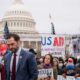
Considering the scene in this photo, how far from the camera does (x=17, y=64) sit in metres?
6.50

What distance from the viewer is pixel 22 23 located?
11638 cm

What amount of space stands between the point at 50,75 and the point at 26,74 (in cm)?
163

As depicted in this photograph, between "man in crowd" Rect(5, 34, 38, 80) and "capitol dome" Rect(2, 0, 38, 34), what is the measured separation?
Result: 106967 mm

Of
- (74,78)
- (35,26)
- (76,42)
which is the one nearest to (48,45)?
(76,42)

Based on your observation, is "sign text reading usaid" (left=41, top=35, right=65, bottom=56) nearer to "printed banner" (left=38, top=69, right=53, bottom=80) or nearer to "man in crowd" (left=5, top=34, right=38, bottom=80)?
"printed banner" (left=38, top=69, right=53, bottom=80)

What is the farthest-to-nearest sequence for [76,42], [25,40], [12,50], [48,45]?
[25,40] → [76,42] → [48,45] → [12,50]

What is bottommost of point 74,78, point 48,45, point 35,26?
point 74,78

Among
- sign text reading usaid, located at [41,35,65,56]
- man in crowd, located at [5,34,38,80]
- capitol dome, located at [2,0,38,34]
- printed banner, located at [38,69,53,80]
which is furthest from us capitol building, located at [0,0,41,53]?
man in crowd, located at [5,34,38,80]

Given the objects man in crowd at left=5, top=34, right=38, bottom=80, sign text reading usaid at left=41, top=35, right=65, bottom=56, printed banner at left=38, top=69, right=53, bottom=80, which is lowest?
printed banner at left=38, top=69, right=53, bottom=80

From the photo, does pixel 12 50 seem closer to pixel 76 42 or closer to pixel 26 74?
pixel 26 74

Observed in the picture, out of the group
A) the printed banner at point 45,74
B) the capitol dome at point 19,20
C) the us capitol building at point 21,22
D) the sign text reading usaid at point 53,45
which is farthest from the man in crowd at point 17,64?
the capitol dome at point 19,20

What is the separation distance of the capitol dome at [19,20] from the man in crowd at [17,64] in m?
107

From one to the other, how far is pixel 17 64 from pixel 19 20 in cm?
11013

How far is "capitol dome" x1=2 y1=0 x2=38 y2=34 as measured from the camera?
376ft
